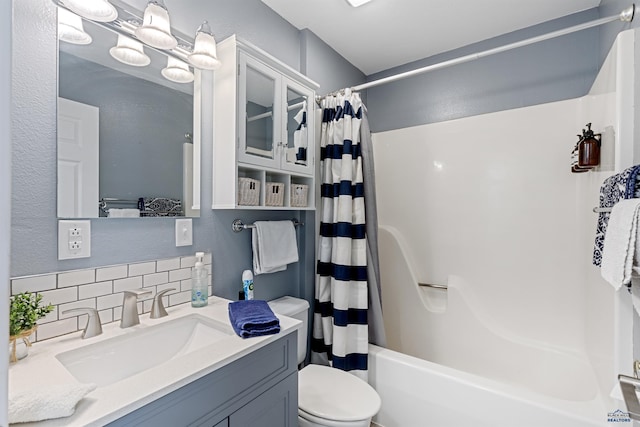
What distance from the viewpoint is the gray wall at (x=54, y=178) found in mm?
959

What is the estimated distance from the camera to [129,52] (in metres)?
1.23

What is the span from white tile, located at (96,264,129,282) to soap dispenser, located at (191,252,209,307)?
270mm

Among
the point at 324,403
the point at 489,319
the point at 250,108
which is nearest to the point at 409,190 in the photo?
the point at 489,319

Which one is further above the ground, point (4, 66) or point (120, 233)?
point (4, 66)

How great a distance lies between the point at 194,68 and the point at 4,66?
1187mm

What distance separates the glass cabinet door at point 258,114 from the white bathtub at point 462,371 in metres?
1.37

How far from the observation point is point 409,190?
2559 mm

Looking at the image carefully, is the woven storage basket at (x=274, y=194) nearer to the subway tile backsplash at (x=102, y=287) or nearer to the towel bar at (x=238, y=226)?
the towel bar at (x=238, y=226)

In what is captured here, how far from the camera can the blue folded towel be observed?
3.48 feet

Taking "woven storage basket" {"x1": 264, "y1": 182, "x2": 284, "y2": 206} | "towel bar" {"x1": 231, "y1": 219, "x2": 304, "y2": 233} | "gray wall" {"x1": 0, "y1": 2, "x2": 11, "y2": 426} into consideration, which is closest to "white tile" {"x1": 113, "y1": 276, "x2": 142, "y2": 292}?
"towel bar" {"x1": 231, "y1": 219, "x2": 304, "y2": 233}

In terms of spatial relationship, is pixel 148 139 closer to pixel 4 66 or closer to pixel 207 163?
pixel 207 163

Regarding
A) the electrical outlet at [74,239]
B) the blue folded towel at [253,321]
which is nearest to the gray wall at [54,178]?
the electrical outlet at [74,239]

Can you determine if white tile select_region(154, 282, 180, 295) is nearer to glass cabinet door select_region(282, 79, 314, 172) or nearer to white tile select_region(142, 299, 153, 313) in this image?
white tile select_region(142, 299, 153, 313)

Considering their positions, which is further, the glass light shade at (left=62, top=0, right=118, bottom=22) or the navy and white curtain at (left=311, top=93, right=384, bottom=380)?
the navy and white curtain at (left=311, top=93, right=384, bottom=380)
